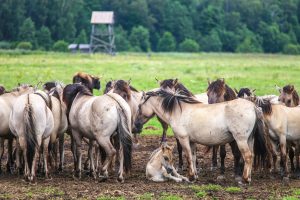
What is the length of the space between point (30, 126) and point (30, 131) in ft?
0.30

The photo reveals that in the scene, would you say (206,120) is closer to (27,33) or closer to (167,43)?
(27,33)

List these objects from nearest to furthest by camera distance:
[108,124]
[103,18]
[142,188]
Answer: [142,188], [108,124], [103,18]

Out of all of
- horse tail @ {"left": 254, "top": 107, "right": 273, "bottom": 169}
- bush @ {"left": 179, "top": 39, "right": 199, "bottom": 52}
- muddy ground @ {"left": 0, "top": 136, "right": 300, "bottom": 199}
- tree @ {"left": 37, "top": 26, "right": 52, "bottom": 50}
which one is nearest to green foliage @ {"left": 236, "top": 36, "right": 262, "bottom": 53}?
bush @ {"left": 179, "top": 39, "right": 199, "bottom": 52}

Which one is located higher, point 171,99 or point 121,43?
point 171,99

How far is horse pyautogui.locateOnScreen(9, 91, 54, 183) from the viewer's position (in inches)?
451

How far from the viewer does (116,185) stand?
11258 mm

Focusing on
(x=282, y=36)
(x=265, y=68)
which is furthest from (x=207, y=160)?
(x=282, y=36)

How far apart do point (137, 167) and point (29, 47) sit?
63.4m

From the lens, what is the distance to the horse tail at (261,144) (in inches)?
453

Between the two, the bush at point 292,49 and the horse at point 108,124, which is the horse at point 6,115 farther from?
the bush at point 292,49

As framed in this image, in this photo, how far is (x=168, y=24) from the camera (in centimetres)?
10400

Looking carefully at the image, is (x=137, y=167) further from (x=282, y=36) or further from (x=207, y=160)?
(x=282, y=36)

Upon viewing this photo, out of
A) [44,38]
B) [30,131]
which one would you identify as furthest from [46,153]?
[44,38]

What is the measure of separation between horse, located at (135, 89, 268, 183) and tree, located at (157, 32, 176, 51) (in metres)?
81.2
